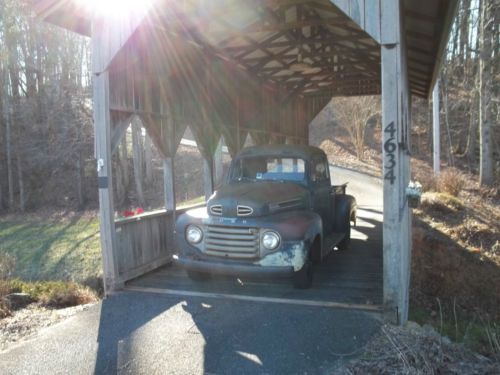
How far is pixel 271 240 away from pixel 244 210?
54 cm

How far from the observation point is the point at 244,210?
19.4ft

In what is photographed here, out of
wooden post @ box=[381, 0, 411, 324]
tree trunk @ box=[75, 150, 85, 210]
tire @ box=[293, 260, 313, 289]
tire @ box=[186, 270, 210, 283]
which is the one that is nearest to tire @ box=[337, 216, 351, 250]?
tire @ box=[293, 260, 313, 289]

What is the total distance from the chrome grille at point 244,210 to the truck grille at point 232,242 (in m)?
0.20

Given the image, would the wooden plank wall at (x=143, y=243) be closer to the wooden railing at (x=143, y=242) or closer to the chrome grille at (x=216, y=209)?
the wooden railing at (x=143, y=242)

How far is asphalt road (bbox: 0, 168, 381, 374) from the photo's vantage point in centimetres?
416

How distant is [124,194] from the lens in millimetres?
24203

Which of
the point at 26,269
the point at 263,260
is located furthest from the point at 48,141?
the point at 263,260

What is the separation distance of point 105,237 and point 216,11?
13.5 ft

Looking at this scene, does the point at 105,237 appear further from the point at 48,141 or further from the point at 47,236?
the point at 48,141

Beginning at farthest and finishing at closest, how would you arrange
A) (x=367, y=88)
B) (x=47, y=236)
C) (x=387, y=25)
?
Result: (x=47, y=236) < (x=367, y=88) < (x=387, y=25)

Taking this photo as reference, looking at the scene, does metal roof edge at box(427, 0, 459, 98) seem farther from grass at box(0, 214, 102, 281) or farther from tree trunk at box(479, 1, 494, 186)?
tree trunk at box(479, 1, 494, 186)

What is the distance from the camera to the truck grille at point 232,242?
5.77 m

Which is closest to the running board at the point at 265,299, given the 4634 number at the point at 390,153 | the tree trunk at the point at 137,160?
the 4634 number at the point at 390,153

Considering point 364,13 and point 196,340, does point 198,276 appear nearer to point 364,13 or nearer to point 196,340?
point 196,340
